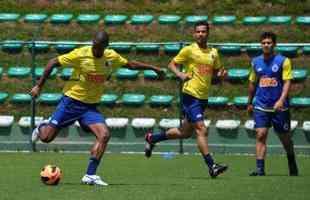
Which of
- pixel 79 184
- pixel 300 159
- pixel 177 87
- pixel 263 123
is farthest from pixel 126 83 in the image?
pixel 79 184

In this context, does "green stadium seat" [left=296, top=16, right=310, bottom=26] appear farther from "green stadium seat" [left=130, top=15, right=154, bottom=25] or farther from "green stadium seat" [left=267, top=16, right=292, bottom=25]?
"green stadium seat" [left=130, top=15, right=154, bottom=25]

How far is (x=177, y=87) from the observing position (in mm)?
23562

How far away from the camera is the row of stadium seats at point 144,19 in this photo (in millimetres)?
26812

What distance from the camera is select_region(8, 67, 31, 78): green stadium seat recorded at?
24.9 meters

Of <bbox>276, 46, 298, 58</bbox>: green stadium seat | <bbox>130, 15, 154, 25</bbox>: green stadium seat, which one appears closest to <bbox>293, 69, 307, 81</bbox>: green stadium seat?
<bbox>276, 46, 298, 58</bbox>: green stadium seat

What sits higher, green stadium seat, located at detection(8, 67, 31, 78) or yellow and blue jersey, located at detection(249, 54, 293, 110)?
yellow and blue jersey, located at detection(249, 54, 293, 110)

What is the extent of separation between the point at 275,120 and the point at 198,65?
55.3 inches

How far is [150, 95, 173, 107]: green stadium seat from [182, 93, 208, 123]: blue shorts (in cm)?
763

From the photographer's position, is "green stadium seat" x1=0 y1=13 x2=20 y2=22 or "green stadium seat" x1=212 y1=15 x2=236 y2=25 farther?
"green stadium seat" x1=0 y1=13 x2=20 y2=22

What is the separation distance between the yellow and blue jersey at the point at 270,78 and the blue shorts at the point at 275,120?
0.35 ft

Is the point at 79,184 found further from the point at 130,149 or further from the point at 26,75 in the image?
the point at 26,75

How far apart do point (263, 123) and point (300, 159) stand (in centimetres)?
429

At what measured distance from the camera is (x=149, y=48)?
82.2 feet

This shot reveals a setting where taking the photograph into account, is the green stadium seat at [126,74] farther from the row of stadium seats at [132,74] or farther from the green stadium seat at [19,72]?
the green stadium seat at [19,72]
